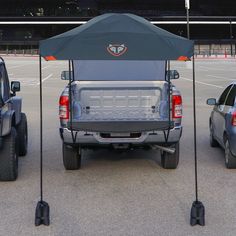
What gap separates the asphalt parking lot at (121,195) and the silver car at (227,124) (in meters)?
0.30

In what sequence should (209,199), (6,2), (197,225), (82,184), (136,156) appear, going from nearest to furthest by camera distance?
(197,225)
(209,199)
(82,184)
(136,156)
(6,2)

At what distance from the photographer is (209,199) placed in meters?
6.21

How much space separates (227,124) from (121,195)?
7.84ft

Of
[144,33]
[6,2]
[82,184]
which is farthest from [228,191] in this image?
[6,2]

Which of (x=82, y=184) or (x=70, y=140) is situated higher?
(x=70, y=140)

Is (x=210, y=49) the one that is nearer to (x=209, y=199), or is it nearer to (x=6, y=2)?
(x=6, y=2)

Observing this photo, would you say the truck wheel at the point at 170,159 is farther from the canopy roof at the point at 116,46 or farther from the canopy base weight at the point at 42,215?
the canopy base weight at the point at 42,215

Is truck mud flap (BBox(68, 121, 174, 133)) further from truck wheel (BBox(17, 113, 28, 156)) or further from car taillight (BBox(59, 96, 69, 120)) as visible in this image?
truck wheel (BBox(17, 113, 28, 156))

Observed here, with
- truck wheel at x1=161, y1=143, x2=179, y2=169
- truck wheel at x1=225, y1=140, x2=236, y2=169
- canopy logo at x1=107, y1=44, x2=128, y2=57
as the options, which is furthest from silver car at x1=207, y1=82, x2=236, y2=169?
canopy logo at x1=107, y1=44, x2=128, y2=57

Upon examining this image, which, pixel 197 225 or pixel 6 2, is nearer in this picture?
pixel 197 225

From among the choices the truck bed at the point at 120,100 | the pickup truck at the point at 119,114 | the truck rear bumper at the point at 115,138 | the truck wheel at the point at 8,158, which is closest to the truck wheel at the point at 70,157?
the pickup truck at the point at 119,114

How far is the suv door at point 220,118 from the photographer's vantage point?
325 inches

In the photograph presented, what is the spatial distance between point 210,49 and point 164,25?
12.3 metres

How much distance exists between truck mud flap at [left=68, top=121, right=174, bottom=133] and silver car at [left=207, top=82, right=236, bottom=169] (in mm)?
1168
